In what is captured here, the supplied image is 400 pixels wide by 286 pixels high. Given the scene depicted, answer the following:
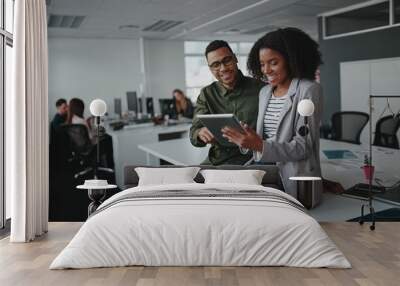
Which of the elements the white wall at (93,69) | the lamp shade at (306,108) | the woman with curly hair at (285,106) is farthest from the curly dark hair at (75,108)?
the lamp shade at (306,108)

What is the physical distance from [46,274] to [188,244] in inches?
44.3

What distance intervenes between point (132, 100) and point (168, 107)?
1.22m

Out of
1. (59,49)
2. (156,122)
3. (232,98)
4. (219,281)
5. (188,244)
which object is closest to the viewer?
(219,281)

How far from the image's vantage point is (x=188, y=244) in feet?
14.8

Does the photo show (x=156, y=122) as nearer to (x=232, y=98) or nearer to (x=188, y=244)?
(x=232, y=98)

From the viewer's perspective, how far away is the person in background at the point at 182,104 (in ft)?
22.4

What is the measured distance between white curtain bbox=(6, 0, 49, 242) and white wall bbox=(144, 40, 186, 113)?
2.19 metres

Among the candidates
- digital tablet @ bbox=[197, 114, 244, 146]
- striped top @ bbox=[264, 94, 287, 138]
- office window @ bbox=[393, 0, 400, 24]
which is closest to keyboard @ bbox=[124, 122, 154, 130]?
digital tablet @ bbox=[197, 114, 244, 146]

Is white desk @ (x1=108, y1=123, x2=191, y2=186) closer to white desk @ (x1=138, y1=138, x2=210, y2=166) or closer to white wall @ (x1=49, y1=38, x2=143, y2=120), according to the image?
white desk @ (x1=138, y1=138, x2=210, y2=166)

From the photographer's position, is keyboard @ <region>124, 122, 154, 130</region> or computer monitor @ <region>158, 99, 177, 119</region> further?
keyboard @ <region>124, 122, 154, 130</region>

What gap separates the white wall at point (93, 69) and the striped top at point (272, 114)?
2.41 metres

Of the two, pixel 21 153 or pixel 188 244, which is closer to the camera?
pixel 188 244

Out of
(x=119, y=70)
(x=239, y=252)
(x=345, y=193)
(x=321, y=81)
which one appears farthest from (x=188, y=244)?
(x=119, y=70)

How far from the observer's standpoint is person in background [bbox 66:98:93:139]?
767cm
